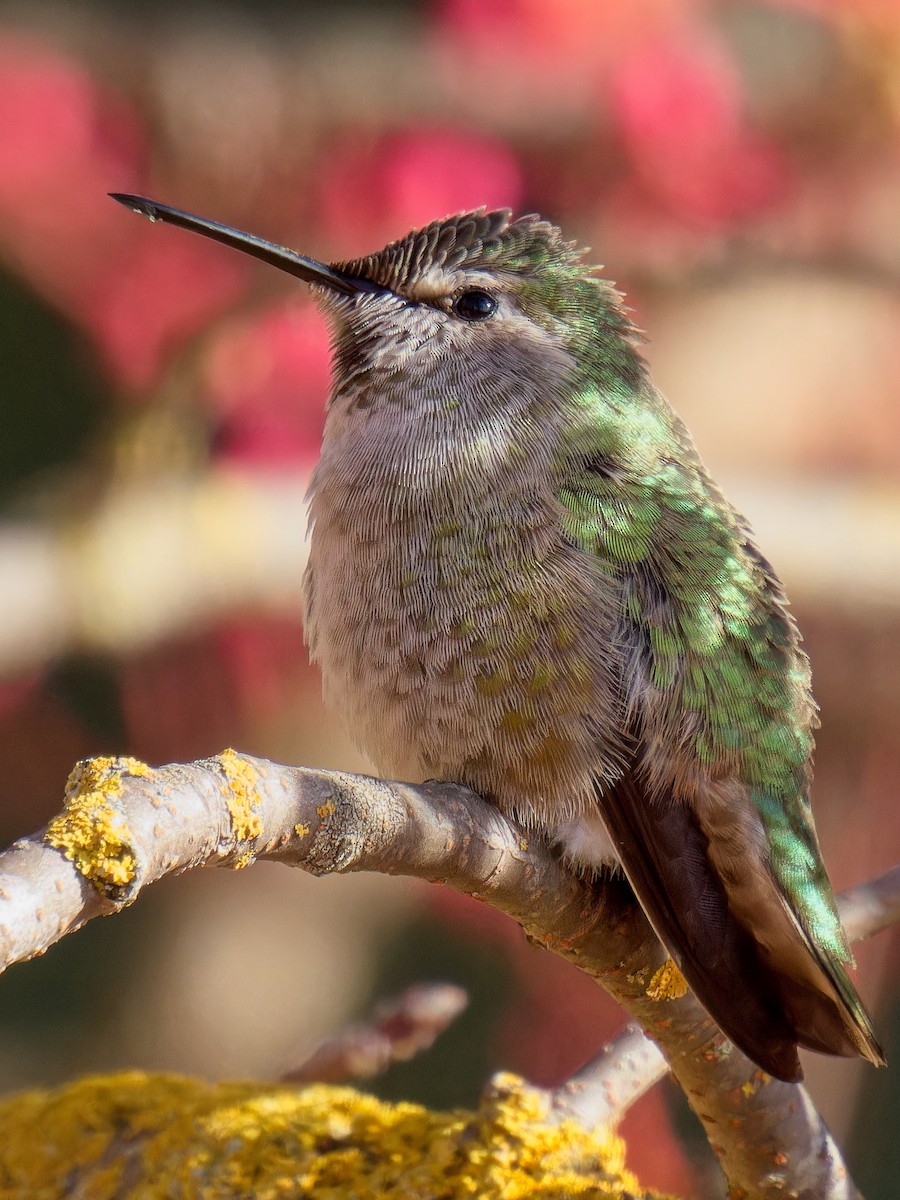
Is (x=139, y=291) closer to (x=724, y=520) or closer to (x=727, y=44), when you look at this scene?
(x=727, y=44)

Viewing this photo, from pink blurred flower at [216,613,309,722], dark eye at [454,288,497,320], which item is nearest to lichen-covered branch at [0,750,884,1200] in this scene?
dark eye at [454,288,497,320]

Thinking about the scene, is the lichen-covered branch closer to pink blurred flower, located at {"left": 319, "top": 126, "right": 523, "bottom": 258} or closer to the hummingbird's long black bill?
the hummingbird's long black bill

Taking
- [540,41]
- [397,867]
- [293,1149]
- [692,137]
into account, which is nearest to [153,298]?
[540,41]

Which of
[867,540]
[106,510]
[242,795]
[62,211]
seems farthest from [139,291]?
[242,795]

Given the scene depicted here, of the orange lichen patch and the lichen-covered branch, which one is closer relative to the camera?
the lichen-covered branch

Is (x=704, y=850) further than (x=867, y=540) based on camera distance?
No

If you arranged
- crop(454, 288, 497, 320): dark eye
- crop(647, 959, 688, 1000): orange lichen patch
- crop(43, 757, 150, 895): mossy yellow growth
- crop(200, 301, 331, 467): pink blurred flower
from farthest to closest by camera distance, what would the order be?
1. crop(200, 301, 331, 467): pink blurred flower
2. crop(454, 288, 497, 320): dark eye
3. crop(647, 959, 688, 1000): orange lichen patch
4. crop(43, 757, 150, 895): mossy yellow growth
